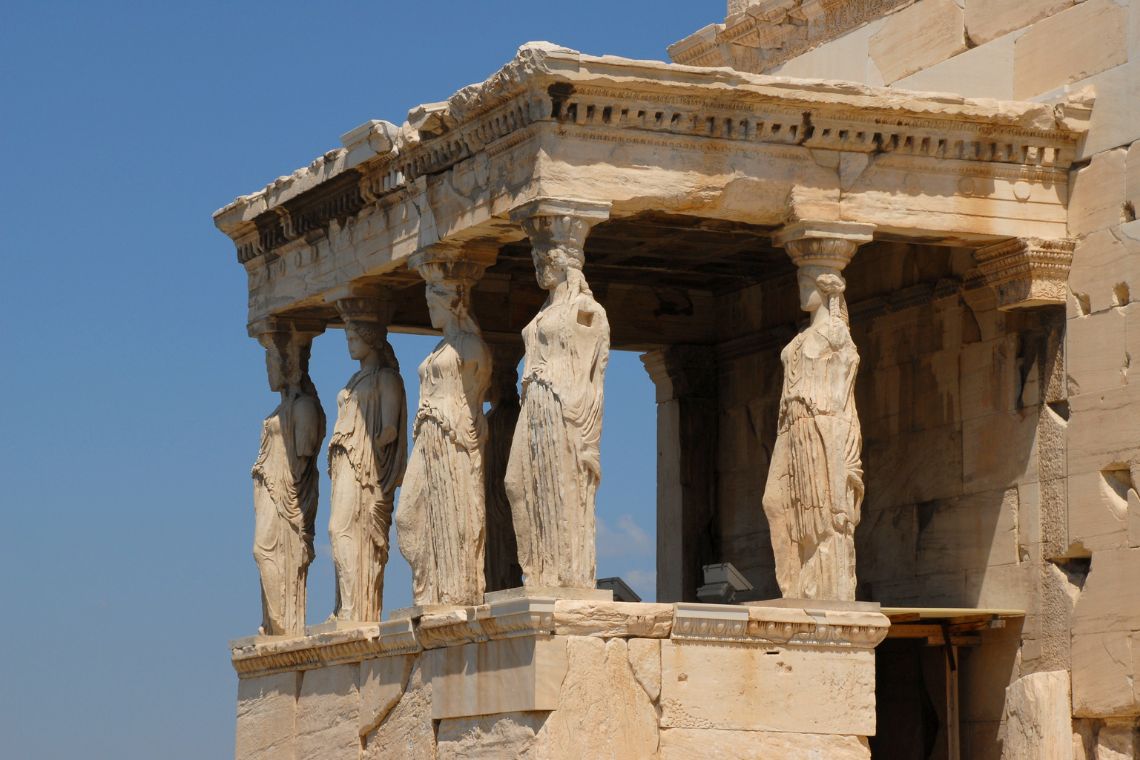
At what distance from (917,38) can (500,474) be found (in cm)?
398

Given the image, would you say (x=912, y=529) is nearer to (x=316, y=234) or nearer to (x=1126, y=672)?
(x=1126, y=672)

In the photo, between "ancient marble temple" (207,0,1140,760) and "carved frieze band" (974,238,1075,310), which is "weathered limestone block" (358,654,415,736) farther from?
"carved frieze band" (974,238,1075,310)

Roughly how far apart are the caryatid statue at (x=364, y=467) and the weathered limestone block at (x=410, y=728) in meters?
1.07

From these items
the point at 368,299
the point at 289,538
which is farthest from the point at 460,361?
the point at 289,538

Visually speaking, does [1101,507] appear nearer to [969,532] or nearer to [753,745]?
[969,532]

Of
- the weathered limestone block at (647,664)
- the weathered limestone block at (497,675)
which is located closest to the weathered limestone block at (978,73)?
the weathered limestone block at (647,664)

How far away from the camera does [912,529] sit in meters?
16.6

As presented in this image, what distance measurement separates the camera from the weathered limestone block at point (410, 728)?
14.9 m

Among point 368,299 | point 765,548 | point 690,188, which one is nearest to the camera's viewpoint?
point 690,188

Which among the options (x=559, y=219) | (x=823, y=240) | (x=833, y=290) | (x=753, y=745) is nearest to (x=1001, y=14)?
(x=823, y=240)

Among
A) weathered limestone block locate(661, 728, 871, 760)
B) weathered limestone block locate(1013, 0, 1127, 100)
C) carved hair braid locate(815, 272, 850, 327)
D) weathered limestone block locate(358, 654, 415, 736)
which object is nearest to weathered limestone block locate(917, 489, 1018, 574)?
carved hair braid locate(815, 272, 850, 327)

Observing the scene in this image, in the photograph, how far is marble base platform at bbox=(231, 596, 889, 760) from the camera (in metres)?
13.7

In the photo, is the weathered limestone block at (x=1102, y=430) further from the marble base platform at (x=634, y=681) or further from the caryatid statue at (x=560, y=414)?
the caryatid statue at (x=560, y=414)

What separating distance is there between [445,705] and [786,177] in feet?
11.6
